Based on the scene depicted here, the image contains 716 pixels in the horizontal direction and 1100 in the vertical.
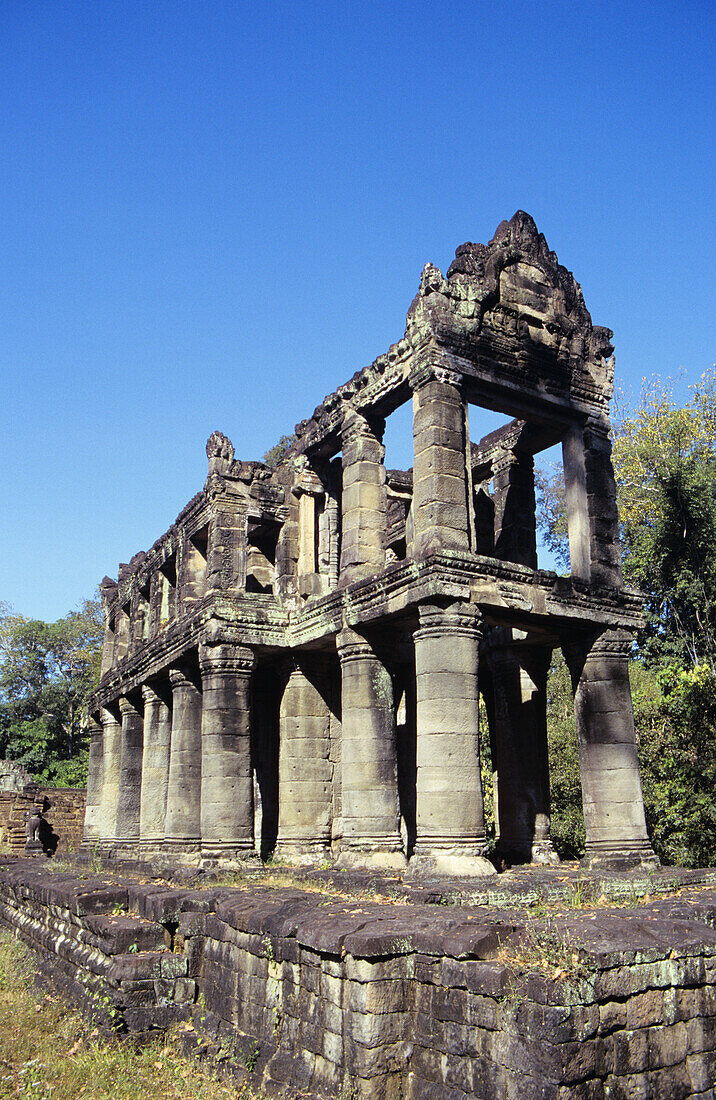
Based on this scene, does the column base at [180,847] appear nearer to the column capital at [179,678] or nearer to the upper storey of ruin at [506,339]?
the column capital at [179,678]

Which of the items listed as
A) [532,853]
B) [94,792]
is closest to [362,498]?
[532,853]

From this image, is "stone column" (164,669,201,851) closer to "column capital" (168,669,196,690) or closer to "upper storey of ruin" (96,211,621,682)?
"column capital" (168,669,196,690)

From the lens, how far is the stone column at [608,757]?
12.2m

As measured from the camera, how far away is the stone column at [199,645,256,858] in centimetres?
1443

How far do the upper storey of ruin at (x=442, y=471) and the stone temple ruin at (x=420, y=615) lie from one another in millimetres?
40

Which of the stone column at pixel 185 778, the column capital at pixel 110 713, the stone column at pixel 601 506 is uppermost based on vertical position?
the stone column at pixel 601 506

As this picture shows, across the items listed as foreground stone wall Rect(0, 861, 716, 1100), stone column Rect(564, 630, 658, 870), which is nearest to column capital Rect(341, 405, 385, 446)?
stone column Rect(564, 630, 658, 870)

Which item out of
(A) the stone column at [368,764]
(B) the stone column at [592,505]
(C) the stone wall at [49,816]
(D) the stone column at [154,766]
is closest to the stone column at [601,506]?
(B) the stone column at [592,505]

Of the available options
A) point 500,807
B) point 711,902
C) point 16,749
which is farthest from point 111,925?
point 16,749

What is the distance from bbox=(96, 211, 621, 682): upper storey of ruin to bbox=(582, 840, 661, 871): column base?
3448mm

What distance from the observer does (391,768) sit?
12.8 metres

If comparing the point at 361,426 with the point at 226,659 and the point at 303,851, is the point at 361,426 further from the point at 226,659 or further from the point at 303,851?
the point at 303,851

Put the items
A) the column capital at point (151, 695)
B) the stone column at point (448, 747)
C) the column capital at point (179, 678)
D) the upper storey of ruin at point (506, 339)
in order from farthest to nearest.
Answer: the column capital at point (151, 695) → the column capital at point (179, 678) → the upper storey of ruin at point (506, 339) → the stone column at point (448, 747)

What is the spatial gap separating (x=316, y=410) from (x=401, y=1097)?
1171 cm
